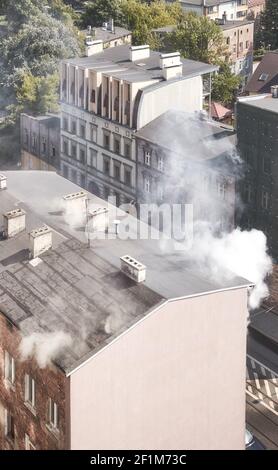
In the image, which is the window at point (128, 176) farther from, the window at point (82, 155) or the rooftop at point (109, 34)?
the rooftop at point (109, 34)

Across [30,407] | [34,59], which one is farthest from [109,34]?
[30,407]

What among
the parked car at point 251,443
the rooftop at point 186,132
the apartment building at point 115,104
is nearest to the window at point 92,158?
the apartment building at point 115,104

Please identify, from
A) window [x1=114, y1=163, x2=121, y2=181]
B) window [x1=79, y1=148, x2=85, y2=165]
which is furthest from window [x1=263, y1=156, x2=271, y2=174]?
window [x1=79, y1=148, x2=85, y2=165]

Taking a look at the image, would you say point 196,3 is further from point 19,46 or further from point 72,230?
point 72,230

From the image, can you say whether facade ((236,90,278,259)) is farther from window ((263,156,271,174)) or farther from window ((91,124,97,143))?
window ((91,124,97,143))

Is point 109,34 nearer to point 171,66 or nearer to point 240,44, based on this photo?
point 240,44
